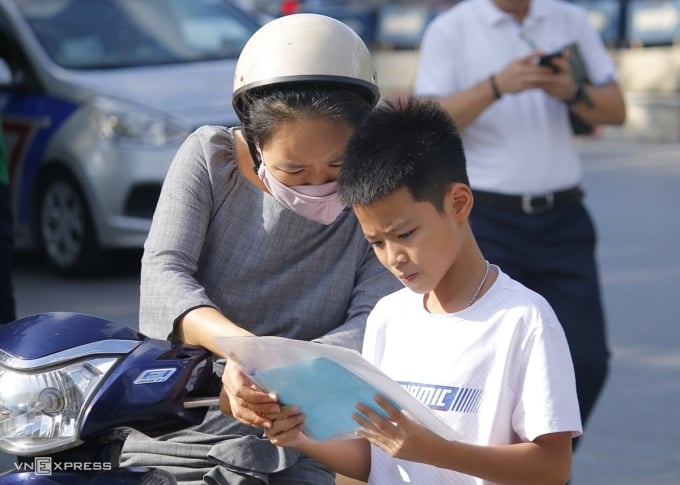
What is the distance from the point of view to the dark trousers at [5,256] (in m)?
3.04

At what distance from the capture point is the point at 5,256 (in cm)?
305

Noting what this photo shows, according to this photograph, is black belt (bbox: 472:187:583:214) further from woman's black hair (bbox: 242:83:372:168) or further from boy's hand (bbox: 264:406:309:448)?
boy's hand (bbox: 264:406:309:448)

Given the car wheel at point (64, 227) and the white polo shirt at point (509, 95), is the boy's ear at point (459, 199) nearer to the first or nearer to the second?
the white polo shirt at point (509, 95)

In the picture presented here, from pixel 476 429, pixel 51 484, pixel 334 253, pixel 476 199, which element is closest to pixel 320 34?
pixel 334 253

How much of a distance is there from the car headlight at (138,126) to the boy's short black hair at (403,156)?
5.65m

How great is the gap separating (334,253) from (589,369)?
1.68 m

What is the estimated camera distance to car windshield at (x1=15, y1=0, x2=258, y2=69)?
8.18 metres

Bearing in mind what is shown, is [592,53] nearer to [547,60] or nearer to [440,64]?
[547,60]

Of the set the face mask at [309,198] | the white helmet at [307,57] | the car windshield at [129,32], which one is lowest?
the car windshield at [129,32]

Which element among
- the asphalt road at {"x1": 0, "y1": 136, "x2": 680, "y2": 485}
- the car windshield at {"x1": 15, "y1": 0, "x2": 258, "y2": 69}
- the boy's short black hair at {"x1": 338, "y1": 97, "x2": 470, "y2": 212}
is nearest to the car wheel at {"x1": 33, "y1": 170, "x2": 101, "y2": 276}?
the asphalt road at {"x1": 0, "y1": 136, "x2": 680, "y2": 485}

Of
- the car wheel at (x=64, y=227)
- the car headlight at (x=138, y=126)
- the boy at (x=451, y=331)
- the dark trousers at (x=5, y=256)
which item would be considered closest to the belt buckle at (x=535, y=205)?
the dark trousers at (x=5, y=256)

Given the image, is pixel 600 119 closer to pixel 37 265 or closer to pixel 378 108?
pixel 378 108

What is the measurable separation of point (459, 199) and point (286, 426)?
45cm

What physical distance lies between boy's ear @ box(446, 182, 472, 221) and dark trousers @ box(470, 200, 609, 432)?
72.7 inches
